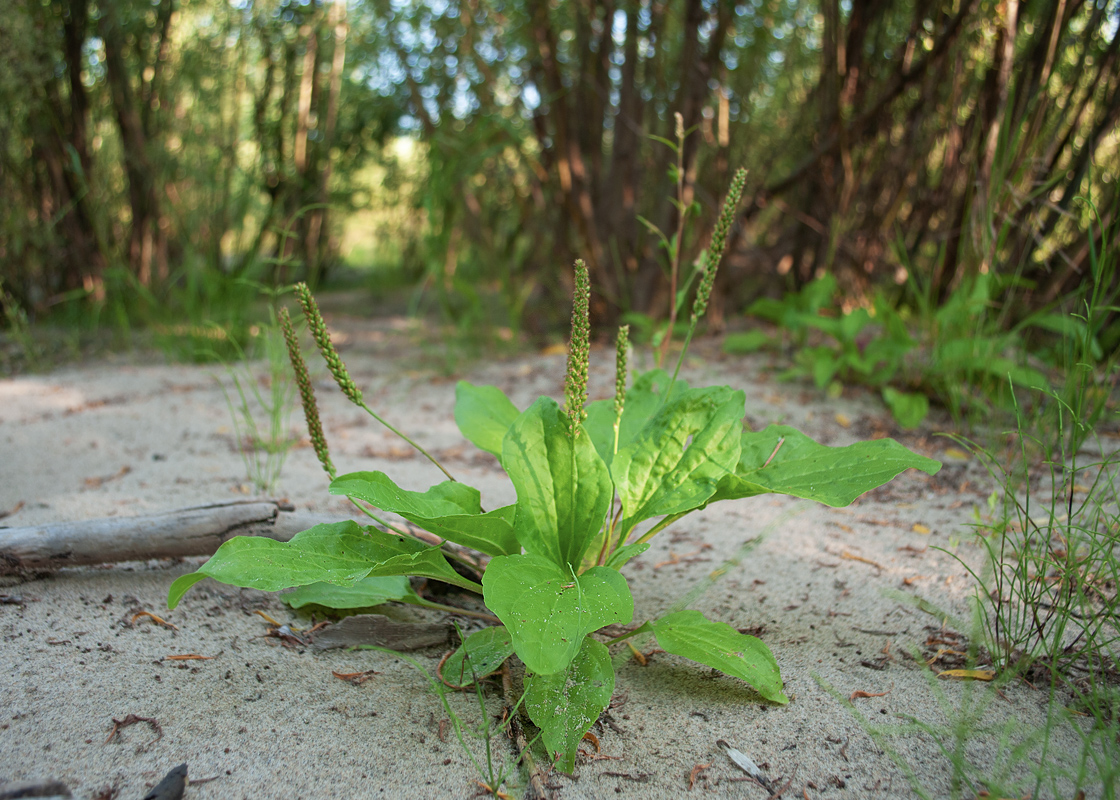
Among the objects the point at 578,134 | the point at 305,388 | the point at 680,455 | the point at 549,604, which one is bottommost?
the point at 549,604

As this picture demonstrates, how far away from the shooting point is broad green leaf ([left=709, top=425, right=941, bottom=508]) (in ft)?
3.86

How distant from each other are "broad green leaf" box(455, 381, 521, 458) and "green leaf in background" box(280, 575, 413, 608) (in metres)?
0.31

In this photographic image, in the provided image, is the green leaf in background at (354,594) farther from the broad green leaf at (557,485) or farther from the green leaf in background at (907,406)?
the green leaf in background at (907,406)

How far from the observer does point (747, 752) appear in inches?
41.0

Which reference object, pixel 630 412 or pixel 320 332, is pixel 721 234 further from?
pixel 320 332

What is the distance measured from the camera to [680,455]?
1.33 metres

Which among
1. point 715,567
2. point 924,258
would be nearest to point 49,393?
point 715,567

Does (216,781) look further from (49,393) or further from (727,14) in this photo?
(727,14)

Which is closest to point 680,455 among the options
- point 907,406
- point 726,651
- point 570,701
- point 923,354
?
point 726,651

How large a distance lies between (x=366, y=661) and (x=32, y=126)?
3751 millimetres

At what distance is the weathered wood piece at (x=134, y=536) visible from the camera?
134cm

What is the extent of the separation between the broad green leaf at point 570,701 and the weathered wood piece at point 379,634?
31 centimetres

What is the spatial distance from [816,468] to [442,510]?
2.16ft

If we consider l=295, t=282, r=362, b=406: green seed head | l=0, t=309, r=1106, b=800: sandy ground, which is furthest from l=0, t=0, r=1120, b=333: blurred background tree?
l=295, t=282, r=362, b=406: green seed head
